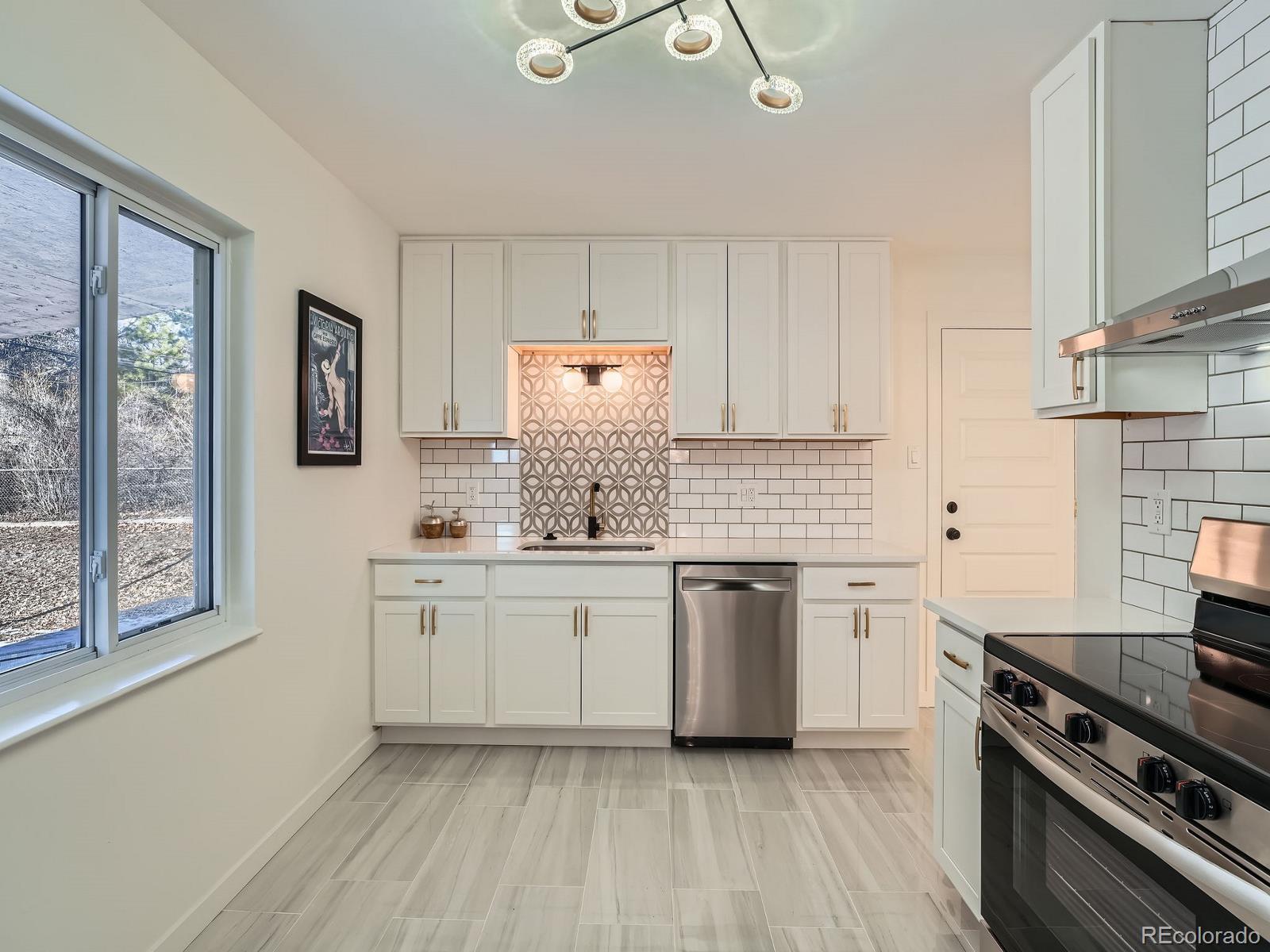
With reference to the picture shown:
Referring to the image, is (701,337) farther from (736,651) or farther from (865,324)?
(736,651)

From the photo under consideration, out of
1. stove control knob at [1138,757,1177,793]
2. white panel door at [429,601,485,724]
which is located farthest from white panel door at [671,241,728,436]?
stove control knob at [1138,757,1177,793]

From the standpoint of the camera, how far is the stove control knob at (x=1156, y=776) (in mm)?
1083

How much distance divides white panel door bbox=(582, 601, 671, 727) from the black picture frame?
4.30 feet

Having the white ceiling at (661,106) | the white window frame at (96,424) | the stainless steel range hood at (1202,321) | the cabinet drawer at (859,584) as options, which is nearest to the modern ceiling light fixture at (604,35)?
the white ceiling at (661,106)

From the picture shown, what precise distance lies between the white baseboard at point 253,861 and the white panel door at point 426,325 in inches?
63.8

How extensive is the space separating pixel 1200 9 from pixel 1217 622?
160 cm

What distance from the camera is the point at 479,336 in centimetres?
345

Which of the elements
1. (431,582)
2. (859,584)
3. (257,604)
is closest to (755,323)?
(859,584)

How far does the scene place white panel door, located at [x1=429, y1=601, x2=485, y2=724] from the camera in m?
3.16

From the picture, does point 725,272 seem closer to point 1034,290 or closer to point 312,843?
point 1034,290

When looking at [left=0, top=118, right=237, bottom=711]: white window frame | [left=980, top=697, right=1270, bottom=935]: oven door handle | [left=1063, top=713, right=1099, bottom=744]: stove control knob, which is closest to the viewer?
[left=980, top=697, right=1270, bottom=935]: oven door handle

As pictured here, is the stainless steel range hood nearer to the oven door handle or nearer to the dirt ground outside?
the oven door handle

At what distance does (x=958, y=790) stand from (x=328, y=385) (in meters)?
2.63

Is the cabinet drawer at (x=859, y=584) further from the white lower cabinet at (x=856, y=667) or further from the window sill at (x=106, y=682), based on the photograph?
→ the window sill at (x=106, y=682)
